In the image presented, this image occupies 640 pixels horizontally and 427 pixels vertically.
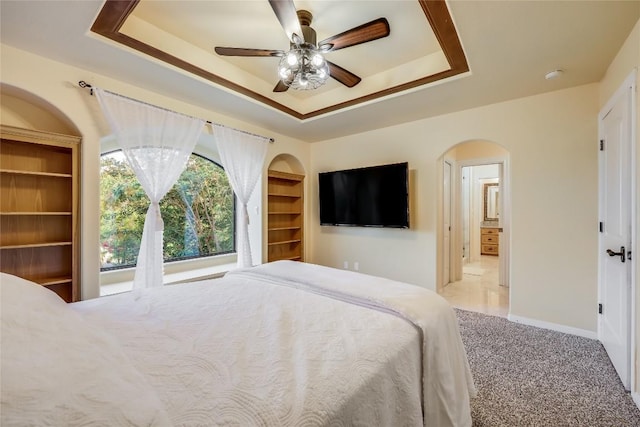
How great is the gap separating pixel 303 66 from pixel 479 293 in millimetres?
4092

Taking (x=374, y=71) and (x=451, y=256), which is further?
(x=451, y=256)

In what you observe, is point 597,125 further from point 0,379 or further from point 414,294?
point 0,379

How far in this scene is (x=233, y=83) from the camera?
2818mm

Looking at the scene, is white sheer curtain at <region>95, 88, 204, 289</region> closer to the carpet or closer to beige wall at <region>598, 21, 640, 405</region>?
the carpet

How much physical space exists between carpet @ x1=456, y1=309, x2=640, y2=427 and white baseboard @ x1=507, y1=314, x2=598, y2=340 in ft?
0.29

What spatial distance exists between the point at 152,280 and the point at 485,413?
303cm

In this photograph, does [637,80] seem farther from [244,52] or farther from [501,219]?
[501,219]

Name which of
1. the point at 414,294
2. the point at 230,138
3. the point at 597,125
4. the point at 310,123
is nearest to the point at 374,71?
the point at 310,123

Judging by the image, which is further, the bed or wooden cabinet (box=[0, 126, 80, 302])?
wooden cabinet (box=[0, 126, 80, 302])

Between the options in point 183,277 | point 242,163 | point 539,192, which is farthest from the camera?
point 242,163

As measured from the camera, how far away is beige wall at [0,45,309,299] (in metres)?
2.16

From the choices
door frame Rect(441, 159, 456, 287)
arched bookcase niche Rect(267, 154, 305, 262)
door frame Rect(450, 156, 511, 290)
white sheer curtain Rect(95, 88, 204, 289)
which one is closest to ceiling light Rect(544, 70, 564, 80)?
door frame Rect(441, 159, 456, 287)

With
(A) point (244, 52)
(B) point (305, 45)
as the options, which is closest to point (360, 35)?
(B) point (305, 45)

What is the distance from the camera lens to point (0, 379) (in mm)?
577
